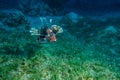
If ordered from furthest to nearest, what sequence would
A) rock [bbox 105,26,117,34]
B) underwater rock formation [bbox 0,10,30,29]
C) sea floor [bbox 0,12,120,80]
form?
underwater rock formation [bbox 0,10,30,29], rock [bbox 105,26,117,34], sea floor [bbox 0,12,120,80]

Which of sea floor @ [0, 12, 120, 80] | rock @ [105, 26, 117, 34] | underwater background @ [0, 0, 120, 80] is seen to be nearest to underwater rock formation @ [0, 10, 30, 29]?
underwater background @ [0, 0, 120, 80]

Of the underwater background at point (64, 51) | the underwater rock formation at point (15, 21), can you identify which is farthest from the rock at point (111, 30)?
the underwater rock formation at point (15, 21)

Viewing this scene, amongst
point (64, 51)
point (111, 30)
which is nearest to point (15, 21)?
point (64, 51)

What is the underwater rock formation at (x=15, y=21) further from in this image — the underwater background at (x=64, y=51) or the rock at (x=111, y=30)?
the rock at (x=111, y=30)

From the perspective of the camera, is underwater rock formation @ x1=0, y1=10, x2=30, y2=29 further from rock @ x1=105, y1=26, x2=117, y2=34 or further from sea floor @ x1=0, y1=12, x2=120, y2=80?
rock @ x1=105, y1=26, x2=117, y2=34

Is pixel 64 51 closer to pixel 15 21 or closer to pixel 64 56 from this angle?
pixel 64 56

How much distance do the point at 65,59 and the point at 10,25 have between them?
4789mm

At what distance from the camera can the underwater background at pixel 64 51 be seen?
5781mm

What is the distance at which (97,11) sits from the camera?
16.0 metres

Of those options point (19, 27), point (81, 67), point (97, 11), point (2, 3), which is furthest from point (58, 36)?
point (2, 3)

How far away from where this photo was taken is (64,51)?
7418 mm

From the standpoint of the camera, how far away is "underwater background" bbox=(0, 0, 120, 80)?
5.78 meters

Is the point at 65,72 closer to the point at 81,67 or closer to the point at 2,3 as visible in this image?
the point at 81,67

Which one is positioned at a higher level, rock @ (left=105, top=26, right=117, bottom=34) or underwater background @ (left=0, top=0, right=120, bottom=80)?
rock @ (left=105, top=26, right=117, bottom=34)
